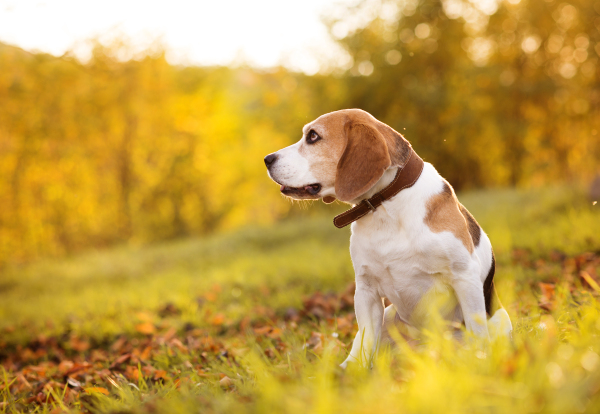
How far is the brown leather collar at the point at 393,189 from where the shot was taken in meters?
2.71

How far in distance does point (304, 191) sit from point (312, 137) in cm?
37

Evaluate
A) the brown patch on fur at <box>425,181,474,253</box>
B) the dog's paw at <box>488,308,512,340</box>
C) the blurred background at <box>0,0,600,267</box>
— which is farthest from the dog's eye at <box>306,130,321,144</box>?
the blurred background at <box>0,0,600,267</box>

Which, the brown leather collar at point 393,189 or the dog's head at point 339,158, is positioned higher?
the dog's head at point 339,158

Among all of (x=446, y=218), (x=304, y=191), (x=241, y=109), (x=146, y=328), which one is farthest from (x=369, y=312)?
(x=241, y=109)

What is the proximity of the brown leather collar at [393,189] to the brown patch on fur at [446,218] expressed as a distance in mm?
180

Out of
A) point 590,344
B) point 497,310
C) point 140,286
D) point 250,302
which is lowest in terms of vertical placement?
point 140,286

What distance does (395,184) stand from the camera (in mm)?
2713

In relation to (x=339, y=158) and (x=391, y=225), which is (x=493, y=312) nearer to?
(x=391, y=225)

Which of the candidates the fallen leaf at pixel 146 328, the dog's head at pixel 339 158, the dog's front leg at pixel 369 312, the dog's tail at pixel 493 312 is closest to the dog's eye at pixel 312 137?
the dog's head at pixel 339 158

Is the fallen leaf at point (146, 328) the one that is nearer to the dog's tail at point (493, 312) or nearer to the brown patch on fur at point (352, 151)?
the brown patch on fur at point (352, 151)

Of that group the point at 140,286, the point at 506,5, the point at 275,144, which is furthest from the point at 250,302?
the point at 506,5

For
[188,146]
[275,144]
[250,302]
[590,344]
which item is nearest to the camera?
[590,344]

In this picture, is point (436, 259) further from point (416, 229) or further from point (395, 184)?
point (395, 184)

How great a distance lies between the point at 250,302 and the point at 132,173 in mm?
13366
